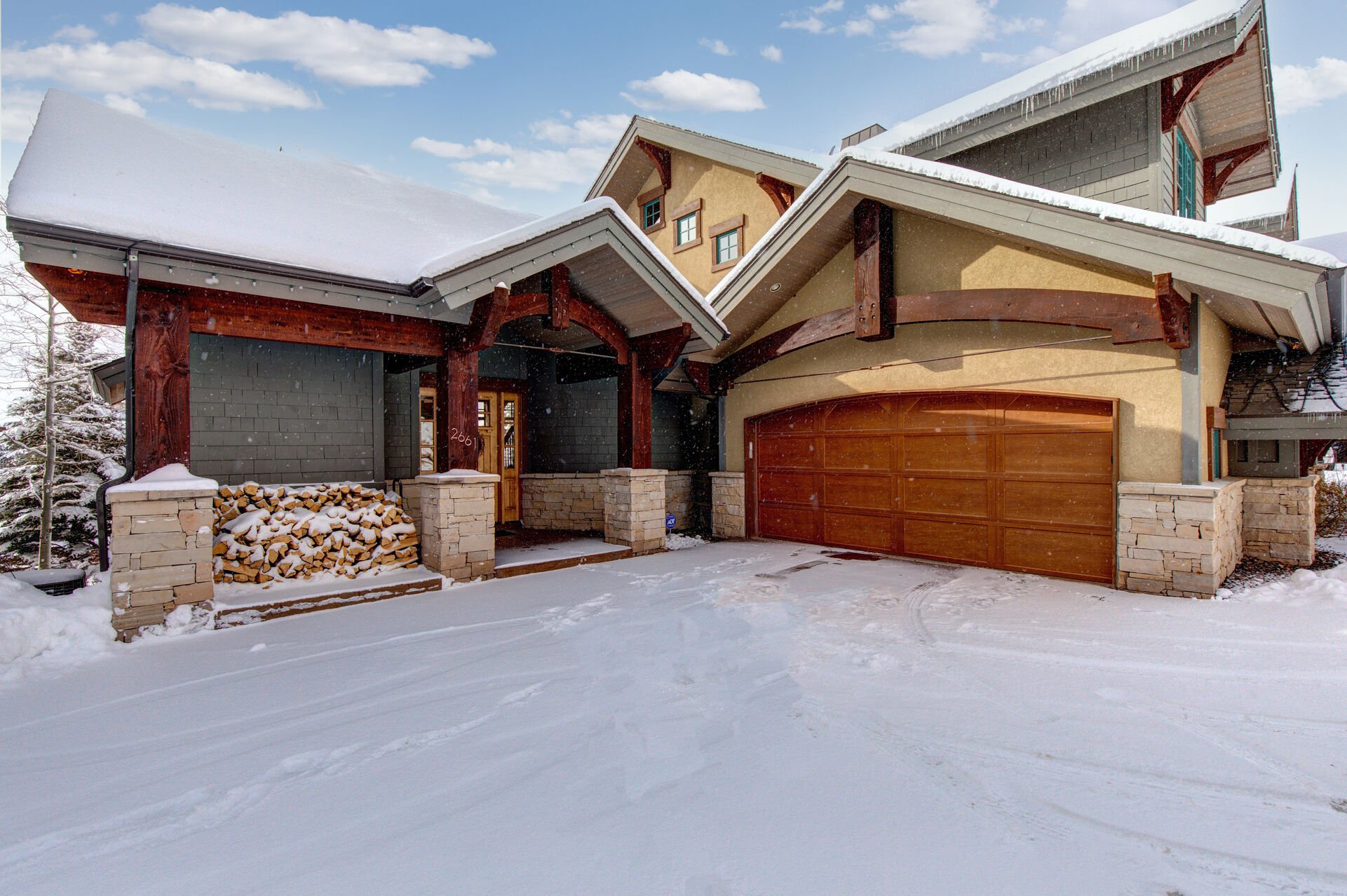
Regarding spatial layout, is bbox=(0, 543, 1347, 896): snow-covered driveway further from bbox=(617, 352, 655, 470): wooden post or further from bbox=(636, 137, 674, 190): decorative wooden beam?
bbox=(636, 137, 674, 190): decorative wooden beam

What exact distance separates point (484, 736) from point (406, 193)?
9187 millimetres

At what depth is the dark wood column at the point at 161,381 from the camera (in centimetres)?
528

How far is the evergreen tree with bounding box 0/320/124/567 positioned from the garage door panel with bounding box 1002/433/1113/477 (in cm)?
1493

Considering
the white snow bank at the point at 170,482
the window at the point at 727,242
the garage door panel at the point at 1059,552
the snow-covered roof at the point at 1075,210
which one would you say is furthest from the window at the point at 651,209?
the white snow bank at the point at 170,482

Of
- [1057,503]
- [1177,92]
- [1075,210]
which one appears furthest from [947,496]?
[1177,92]

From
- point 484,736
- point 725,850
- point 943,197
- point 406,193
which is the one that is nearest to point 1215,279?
point 943,197

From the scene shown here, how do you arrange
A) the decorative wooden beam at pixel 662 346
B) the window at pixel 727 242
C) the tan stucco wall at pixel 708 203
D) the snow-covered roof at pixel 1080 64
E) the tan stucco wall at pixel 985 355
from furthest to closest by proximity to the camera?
1. the window at pixel 727 242
2. the tan stucco wall at pixel 708 203
3. the decorative wooden beam at pixel 662 346
4. the snow-covered roof at pixel 1080 64
5. the tan stucco wall at pixel 985 355

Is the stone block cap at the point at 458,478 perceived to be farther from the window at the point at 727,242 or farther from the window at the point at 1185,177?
the window at the point at 1185,177

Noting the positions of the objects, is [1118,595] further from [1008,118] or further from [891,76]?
[891,76]

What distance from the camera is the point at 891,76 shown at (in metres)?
11.8

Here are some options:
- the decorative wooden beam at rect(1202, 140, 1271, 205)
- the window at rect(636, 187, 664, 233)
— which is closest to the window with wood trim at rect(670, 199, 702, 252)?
the window at rect(636, 187, 664, 233)

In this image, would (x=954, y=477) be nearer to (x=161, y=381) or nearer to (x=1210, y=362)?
(x=1210, y=362)

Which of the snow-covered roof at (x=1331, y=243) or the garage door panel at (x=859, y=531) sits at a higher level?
the snow-covered roof at (x=1331, y=243)

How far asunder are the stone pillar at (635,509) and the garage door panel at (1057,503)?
4.48 m
